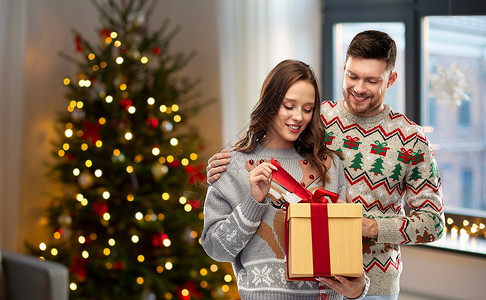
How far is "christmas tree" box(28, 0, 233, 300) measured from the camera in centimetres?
351

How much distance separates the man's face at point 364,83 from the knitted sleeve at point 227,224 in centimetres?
48

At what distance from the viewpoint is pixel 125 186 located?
12.0 feet

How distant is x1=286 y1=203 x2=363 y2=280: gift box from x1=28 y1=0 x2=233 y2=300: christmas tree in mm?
2139

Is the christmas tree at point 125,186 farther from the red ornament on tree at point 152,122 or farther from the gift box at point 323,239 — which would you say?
the gift box at point 323,239

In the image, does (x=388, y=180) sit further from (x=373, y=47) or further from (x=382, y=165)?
(x=373, y=47)

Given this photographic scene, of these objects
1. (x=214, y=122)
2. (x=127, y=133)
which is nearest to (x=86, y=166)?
(x=127, y=133)

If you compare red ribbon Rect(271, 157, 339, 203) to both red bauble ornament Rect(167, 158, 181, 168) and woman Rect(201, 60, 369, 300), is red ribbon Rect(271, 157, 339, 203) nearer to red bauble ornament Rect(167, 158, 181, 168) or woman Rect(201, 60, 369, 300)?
woman Rect(201, 60, 369, 300)

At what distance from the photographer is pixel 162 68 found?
12.2 ft

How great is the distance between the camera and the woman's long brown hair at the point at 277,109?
153 cm

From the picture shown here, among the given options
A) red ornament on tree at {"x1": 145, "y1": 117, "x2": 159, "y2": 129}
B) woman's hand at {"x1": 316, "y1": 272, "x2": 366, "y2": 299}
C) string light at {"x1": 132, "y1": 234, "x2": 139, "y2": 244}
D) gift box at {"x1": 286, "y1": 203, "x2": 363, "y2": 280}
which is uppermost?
red ornament on tree at {"x1": 145, "y1": 117, "x2": 159, "y2": 129}

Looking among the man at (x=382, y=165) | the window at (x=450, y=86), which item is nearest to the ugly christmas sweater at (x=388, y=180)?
the man at (x=382, y=165)

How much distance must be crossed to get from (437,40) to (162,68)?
5.44ft

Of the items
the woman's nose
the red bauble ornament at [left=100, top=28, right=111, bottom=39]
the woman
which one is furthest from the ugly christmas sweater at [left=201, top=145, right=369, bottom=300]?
the red bauble ornament at [left=100, top=28, right=111, bottom=39]

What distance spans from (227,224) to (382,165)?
508 mm
